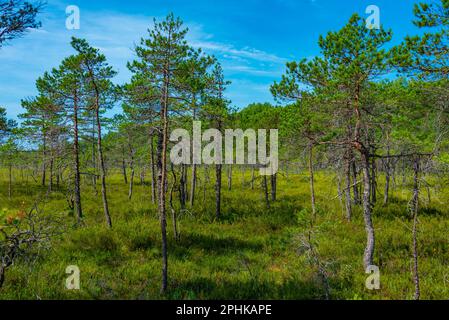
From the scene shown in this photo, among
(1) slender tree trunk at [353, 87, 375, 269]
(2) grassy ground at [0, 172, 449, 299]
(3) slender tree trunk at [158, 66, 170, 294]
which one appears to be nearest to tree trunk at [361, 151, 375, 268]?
(1) slender tree trunk at [353, 87, 375, 269]

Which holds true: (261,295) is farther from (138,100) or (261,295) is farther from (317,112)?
(138,100)

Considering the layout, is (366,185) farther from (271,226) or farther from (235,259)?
(271,226)

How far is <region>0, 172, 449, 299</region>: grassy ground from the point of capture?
10016 mm

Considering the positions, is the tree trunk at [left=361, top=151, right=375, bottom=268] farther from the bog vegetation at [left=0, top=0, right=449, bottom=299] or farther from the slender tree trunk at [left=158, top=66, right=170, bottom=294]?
the slender tree trunk at [left=158, top=66, right=170, bottom=294]

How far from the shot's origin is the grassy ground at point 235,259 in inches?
394

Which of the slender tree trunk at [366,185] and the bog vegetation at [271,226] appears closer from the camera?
the bog vegetation at [271,226]

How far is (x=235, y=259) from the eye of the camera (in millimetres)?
13570

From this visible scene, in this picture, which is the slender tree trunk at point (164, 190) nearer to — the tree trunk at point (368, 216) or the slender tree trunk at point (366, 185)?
the slender tree trunk at point (366, 185)

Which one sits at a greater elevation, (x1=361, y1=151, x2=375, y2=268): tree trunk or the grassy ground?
(x1=361, y1=151, x2=375, y2=268): tree trunk

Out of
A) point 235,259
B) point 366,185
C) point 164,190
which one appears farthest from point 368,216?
point 164,190

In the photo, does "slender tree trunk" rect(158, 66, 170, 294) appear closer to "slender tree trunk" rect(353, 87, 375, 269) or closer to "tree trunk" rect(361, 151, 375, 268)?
"slender tree trunk" rect(353, 87, 375, 269)

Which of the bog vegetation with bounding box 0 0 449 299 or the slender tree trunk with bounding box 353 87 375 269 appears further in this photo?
the slender tree trunk with bounding box 353 87 375 269

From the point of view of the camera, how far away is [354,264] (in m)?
12.5

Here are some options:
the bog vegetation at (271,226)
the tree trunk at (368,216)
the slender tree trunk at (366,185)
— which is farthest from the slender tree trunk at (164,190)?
the tree trunk at (368,216)
